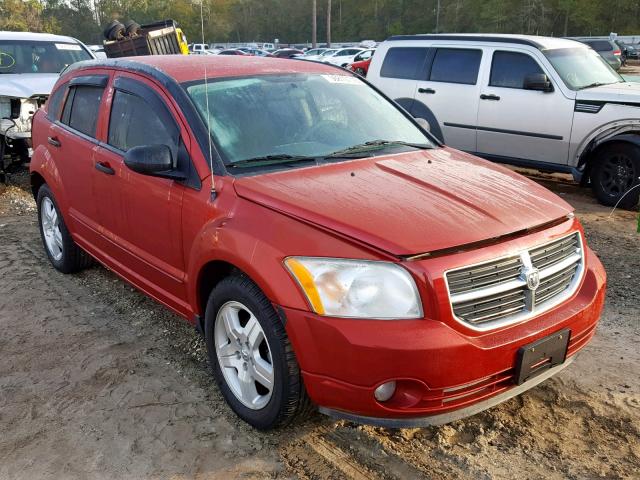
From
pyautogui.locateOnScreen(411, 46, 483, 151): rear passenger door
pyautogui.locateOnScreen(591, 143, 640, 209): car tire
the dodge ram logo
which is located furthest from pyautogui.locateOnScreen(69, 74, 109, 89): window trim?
pyautogui.locateOnScreen(591, 143, 640, 209): car tire

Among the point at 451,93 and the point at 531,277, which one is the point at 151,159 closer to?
the point at 531,277

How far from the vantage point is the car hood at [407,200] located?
2.56 metres

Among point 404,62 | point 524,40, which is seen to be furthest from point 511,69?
point 404,62

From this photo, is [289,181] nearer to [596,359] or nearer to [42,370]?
[42,370]

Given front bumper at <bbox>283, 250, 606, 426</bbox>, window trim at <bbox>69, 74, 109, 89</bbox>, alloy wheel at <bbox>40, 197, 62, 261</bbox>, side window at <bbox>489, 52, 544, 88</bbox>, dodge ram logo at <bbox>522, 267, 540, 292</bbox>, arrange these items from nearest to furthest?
front bumper at <bbox>283, 250, 606, 426</bbox> < dodge ram logo at <bbox>522, 267, 540, 292</bbox> < window trim at <bbox>69, 74, 109, 89</bbox> < alloy wheel at <bbox>40, 197, 62, 261</bbox> < side window at <bbox>489, 52, 544, 88</bbox>

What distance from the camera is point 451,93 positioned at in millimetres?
8281

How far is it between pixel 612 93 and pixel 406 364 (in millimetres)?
5884

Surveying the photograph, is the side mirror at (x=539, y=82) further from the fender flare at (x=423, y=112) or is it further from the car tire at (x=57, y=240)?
the car tire at (x=57, y=240)

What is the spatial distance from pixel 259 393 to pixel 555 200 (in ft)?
5.96

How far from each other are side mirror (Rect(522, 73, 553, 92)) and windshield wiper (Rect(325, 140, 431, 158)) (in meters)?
4.15

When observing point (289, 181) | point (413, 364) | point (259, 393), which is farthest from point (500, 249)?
point (259, 393)

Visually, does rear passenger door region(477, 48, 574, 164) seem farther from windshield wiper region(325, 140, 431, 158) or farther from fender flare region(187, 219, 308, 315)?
fender flare region(187, 219, 308, 315)

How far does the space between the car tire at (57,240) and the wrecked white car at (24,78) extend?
3309 millimetres

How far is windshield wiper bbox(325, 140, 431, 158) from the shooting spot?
3500 mm
